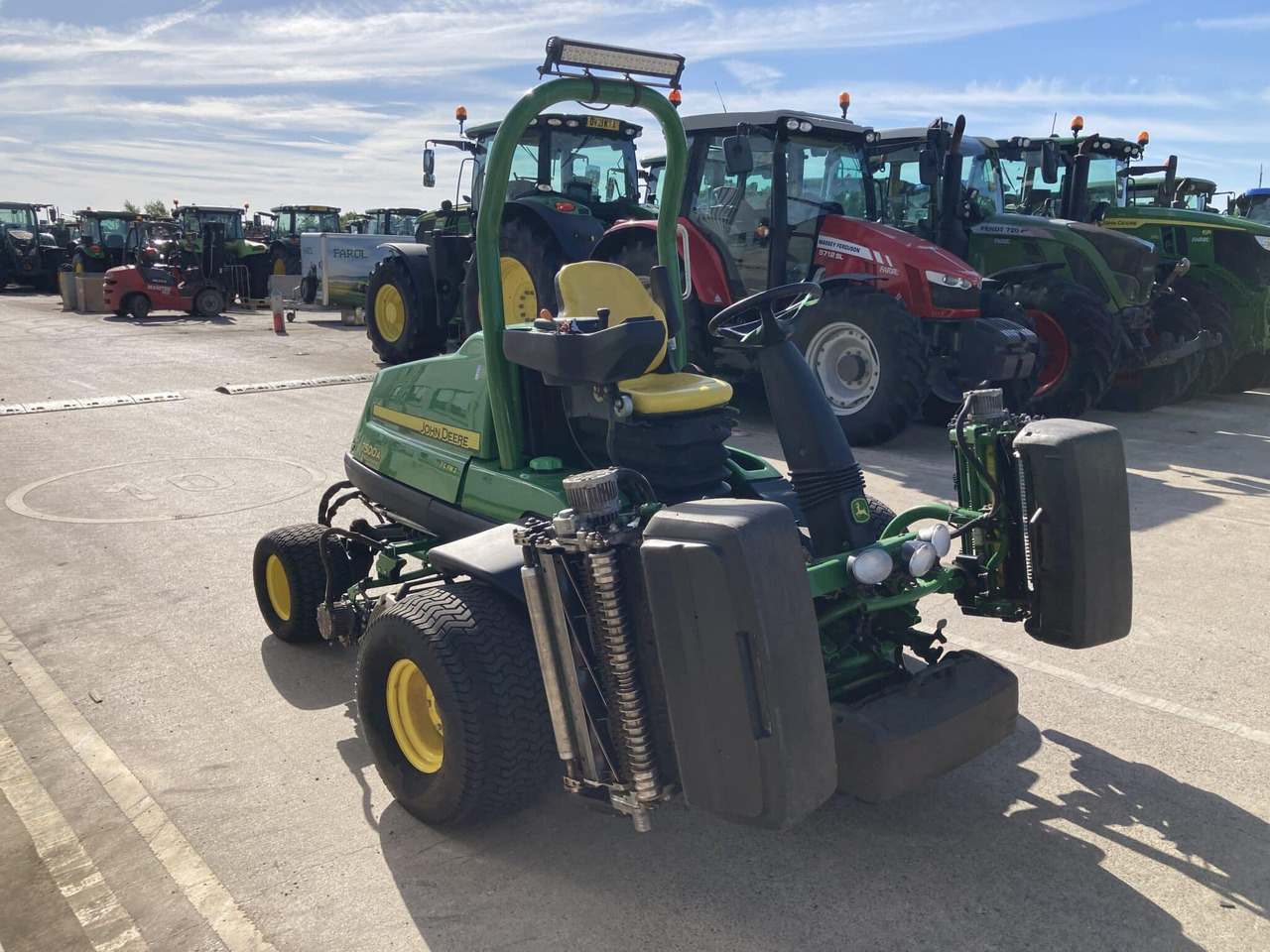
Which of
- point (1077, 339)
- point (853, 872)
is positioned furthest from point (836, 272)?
point (853, 872)

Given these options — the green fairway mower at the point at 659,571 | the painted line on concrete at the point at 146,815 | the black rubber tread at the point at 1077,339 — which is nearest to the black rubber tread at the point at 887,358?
the black rubber tread at the point at 1077,339

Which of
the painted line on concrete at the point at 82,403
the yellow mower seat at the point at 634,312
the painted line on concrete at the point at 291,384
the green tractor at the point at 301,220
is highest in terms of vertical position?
the green tractor at the point at 301,220

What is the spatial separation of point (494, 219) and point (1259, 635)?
372 centimetres

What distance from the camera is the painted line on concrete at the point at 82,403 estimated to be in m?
9.80

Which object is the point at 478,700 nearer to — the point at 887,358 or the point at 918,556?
the point at 918,556

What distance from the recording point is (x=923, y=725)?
2729mm

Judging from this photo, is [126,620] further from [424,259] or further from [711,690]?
[424,259]

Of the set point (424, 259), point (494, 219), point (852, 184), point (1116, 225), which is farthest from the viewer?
point (424, 259)

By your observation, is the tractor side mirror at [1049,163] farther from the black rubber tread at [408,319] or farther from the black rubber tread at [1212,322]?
the black rubber tread at [408,319]

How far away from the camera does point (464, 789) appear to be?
9.24 feet

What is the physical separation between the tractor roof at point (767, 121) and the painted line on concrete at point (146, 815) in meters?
6.57

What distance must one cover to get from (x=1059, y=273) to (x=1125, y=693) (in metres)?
7.13

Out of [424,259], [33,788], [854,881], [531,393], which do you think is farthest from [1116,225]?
[33,788]

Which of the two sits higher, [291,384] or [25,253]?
[25,253]
